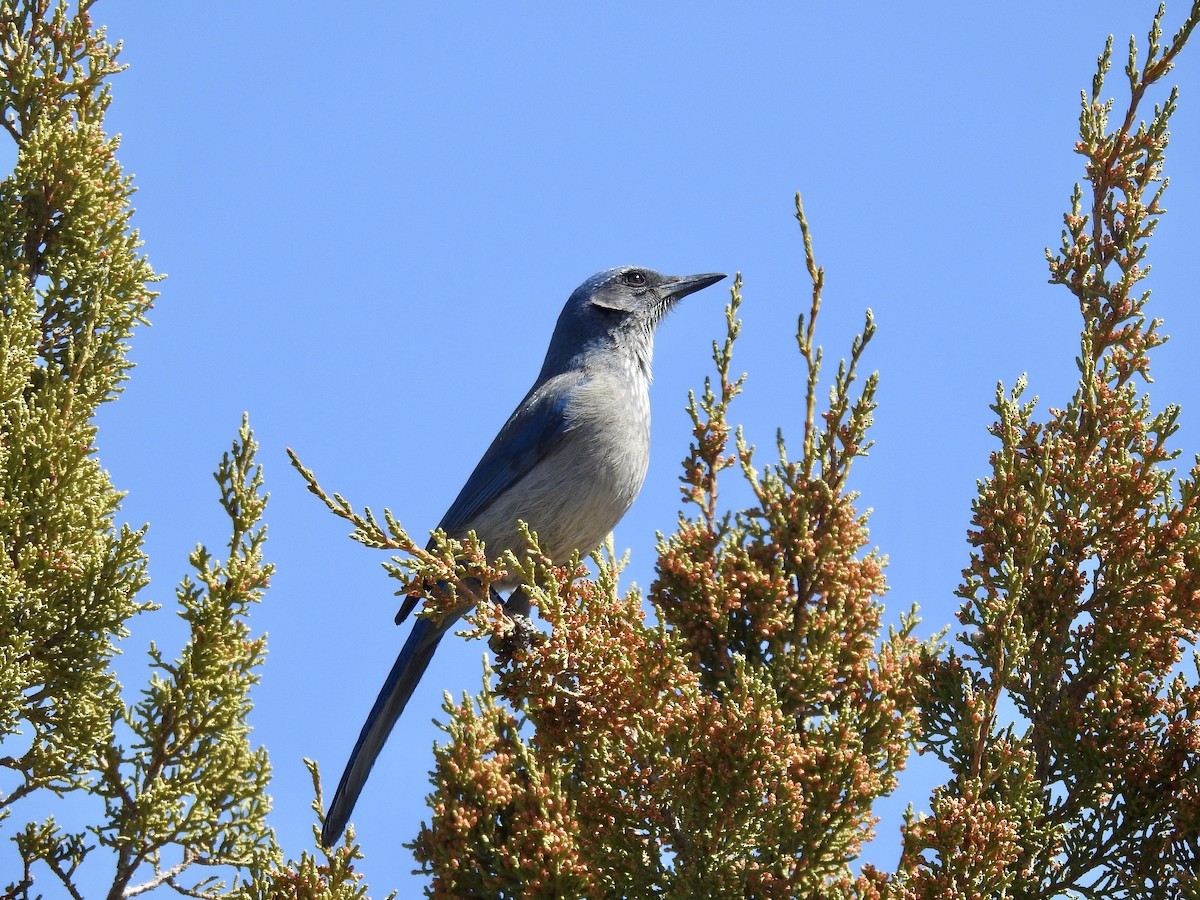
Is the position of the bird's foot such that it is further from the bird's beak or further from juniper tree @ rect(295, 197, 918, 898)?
the bird's beak

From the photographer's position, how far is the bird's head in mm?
7227

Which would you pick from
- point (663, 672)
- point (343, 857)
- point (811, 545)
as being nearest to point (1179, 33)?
point (811, 545)

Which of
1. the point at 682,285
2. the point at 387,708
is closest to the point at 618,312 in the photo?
the point at 682,285

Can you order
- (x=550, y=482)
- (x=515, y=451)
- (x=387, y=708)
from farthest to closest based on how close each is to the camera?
(x=515, y=451) → (x=550, y=482) → (x=387, y=708)

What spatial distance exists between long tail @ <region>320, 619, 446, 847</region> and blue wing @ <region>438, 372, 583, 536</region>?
63cm

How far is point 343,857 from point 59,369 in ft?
9.90

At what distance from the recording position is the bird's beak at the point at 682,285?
754cm

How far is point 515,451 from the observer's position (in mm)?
6496

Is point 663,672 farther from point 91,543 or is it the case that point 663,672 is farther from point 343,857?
point 91,543

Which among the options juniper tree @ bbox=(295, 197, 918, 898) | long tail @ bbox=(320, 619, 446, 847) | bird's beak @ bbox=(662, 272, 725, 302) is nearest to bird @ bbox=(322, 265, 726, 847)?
long tail @ bbox=(320, 619, 446, 847)

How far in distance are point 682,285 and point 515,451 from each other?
5.73 ft

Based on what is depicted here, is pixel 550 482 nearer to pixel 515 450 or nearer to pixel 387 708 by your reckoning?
pixel 515 450

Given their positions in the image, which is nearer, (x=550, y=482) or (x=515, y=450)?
(x=550, y=482)

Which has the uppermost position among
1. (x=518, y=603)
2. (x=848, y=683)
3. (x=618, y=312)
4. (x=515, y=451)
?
(x=618, y=312)
